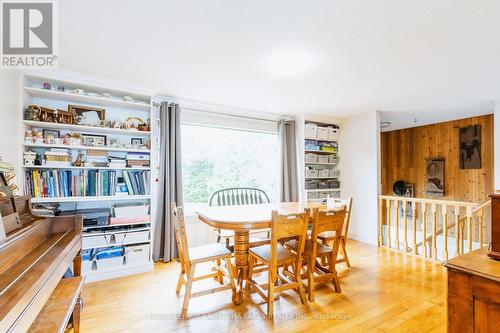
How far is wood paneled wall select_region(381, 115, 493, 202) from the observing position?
420 centimetres

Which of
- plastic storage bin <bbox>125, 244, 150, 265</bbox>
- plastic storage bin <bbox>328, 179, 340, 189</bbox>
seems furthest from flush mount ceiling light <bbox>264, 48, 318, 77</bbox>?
plastic storage bin <bbox>328, 179, 340, 189</bbox>

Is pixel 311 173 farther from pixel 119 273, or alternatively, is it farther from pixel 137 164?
pixel 119 273

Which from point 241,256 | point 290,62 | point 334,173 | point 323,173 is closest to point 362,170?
point 334,173

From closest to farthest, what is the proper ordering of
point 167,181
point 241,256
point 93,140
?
1. point 241,256
2. point 93,140
3. point 167,181

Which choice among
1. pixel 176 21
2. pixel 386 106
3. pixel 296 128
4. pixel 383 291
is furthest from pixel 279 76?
pixel 383 291

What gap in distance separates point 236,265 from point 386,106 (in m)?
3.22

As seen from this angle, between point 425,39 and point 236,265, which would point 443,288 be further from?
point 425,39

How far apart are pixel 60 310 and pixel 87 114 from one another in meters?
2.17

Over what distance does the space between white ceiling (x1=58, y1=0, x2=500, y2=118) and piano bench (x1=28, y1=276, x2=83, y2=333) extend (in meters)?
1.76

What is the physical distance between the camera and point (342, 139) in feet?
14.9

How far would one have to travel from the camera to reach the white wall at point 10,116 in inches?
78.6

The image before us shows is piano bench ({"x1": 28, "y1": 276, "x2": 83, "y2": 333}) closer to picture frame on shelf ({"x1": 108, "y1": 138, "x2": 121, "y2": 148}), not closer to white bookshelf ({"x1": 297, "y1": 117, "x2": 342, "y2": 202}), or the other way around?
picture frame on shelf ({"x1": 108, "y1": 138, "x2": 121, "y2": 148})

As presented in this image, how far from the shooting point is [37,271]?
41.5 inches

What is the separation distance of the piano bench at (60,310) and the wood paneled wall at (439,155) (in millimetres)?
5810
